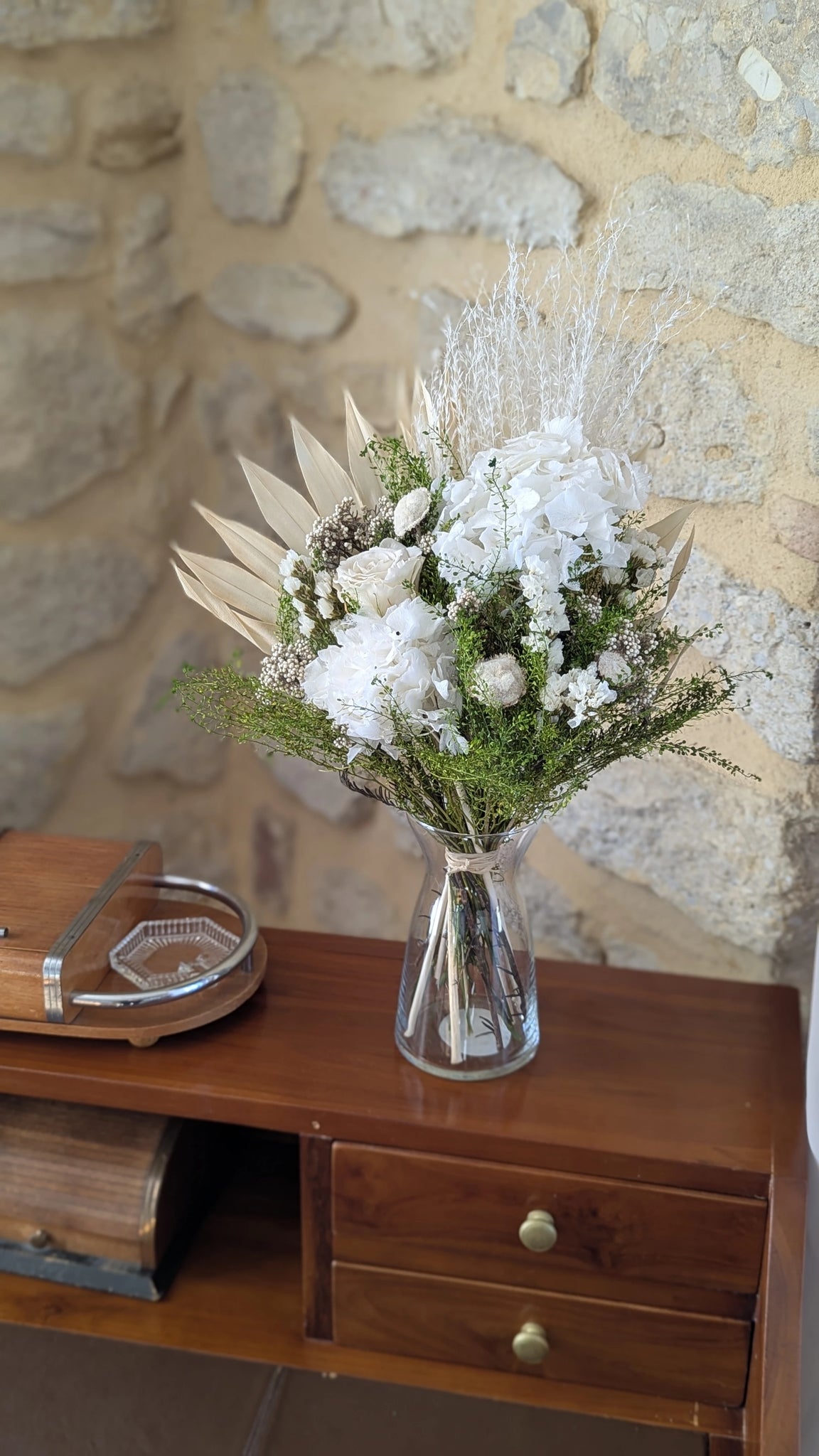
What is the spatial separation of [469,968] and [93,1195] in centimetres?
40

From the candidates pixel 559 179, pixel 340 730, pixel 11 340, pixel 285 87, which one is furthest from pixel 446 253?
pixel 340 730

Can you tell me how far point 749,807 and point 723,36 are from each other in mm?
694

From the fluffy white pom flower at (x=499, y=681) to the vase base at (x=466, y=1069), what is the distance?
370mm

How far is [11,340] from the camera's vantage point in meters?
1.42

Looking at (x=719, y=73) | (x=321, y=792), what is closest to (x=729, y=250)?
(x=719, y=73)

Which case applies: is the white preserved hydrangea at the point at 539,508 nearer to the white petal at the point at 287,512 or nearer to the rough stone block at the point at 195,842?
the white petal at the point at 287,512

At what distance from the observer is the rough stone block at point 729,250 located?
3.52 ft

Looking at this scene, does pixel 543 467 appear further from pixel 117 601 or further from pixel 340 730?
pixel 117 601

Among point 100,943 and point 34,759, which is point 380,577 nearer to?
point 100,943

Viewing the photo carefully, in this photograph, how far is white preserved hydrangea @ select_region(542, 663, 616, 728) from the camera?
0.83 m

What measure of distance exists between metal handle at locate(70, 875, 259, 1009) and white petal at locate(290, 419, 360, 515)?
0.42 m

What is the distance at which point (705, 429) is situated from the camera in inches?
46.3

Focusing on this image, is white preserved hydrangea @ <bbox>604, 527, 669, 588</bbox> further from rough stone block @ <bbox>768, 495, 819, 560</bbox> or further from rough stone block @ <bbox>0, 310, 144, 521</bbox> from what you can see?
rough stone block @ <bbox>0, 310, 144, 521</bbox>

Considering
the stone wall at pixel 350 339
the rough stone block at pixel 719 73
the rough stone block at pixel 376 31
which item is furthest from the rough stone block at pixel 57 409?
the rough stone block at pixel 719 73
